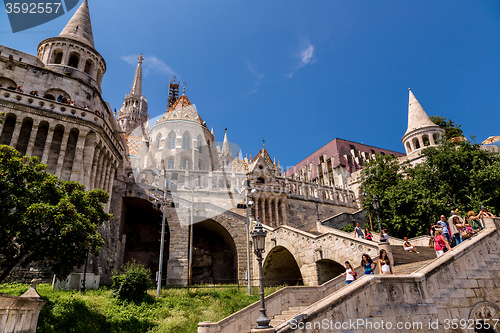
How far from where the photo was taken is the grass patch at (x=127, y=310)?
1222 cm

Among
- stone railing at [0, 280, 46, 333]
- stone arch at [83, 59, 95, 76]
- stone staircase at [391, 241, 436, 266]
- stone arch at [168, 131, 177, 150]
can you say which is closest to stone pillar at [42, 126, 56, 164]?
stone arch at [83, 59, 95, 76]

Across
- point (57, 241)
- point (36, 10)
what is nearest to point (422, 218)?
point (57, 241)

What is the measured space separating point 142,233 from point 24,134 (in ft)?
40.7

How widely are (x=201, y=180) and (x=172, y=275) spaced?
12.2 meters

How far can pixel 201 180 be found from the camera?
Result: 32469mm

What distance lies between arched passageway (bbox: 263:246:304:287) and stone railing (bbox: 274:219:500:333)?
13.4 m

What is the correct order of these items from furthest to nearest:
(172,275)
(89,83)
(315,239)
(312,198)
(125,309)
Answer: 1. (312,198)
2. (89,83)
3. (172,275)
4. (315,239)
5. (125,309)

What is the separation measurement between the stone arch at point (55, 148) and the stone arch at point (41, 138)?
504 mm

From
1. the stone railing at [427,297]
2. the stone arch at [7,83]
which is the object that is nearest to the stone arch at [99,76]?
the stone arch at [7,83]

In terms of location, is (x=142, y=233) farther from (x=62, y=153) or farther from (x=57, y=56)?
(x=57, y=56)

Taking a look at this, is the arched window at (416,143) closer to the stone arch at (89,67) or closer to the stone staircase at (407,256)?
the stone staircase at (407,256)

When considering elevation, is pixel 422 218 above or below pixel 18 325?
above

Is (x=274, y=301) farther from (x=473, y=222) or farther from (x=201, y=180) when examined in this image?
(x=201, y=180)

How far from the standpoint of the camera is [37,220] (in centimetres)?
1148
